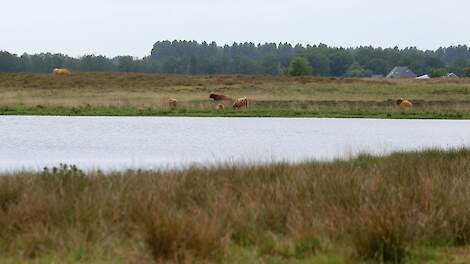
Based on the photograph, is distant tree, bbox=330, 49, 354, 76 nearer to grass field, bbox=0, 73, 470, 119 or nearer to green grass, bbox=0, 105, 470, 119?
grass field, bbox=0, 73, 470, 119

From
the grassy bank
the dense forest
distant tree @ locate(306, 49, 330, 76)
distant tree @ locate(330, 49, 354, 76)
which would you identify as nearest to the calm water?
the grassy bank

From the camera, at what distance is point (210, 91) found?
54.3 metres

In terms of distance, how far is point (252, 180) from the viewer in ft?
40.1

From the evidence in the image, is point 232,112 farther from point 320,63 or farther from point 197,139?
point 320,63

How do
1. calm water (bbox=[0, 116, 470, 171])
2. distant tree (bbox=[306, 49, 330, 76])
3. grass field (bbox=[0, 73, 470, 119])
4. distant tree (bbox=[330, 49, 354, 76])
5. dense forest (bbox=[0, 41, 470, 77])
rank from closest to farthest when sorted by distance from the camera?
1. calm water (bbox=[0, 116, 470, 171])
2. grass field (bbox=[0, 73, 470, 119])
3. dense forest (bbox=[0, 41, 470, 77])
4. distant tree (bbox=[306, 49, 330, 76])
5. distant tree (bbox=[330, 49, 354, 76])

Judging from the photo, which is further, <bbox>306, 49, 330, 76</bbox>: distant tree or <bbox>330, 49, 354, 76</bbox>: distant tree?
<bbox>330, 49, 354, 76</bbox>: distant tree

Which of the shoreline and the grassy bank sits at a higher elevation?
the grassy bank

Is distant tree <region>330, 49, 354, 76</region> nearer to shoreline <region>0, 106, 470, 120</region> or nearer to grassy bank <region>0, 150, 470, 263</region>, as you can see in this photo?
shoreline <region>0, 106, 470, 120</region>

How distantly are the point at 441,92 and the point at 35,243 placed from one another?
49958 mm

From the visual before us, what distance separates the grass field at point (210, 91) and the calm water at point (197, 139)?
3261 mm

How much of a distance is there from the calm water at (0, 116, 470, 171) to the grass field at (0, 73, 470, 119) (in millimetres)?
3261

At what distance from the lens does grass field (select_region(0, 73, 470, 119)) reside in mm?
36688

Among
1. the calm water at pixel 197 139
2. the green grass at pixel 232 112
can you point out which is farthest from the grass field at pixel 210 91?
the calm water at pixel 197 139

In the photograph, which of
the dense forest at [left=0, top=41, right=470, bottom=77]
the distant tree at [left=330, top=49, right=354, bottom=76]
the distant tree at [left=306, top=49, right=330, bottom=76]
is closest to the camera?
the dense forest at [left=0, top=41, right=470, bottom=77]
